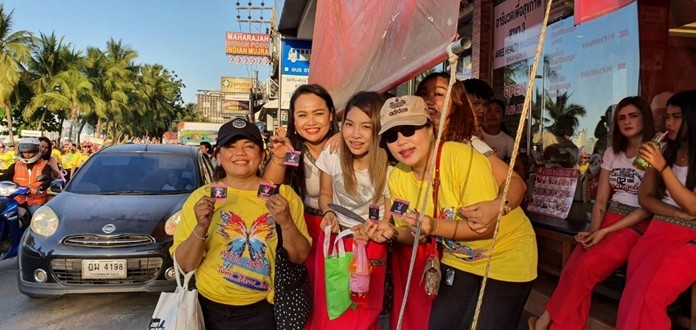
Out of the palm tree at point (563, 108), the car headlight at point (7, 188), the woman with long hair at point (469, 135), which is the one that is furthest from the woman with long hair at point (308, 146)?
the car headlight at point (7, 188)

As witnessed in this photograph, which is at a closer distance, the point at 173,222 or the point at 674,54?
the point at 173,222

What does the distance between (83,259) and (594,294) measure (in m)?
4.48

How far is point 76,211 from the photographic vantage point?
16.9 feet

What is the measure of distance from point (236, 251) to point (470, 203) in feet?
3.91

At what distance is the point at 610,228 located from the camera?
3215 millimetres

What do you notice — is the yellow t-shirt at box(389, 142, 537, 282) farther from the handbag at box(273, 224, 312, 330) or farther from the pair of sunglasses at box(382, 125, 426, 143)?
the handbag at box(273, 224, 312, 330)

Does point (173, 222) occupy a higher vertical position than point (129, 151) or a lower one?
lower

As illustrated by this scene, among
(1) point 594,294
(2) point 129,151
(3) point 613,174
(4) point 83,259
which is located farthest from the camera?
(2) point 129,151

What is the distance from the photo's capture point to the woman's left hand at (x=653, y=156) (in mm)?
2447

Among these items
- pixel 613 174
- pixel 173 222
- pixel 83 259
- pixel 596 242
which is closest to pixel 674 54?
pixel 613 174

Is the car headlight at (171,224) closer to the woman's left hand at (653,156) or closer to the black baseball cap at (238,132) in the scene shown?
the black baseball cap at (238,132)

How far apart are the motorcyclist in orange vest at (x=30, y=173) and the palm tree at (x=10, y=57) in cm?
3835

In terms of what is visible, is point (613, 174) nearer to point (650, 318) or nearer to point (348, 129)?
point (650, 318)

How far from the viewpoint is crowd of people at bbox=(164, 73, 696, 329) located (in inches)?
89.9
